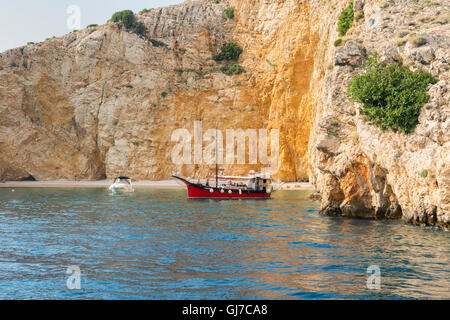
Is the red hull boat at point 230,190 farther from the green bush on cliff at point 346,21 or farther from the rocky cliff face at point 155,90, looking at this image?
the green bush on cliff at point 346,21

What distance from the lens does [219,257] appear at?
14.8m

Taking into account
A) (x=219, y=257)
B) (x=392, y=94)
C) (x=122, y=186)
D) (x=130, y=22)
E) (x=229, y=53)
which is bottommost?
(x=219, y=257)

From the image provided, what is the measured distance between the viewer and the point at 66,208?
31.0 metres

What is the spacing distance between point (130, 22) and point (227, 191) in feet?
137

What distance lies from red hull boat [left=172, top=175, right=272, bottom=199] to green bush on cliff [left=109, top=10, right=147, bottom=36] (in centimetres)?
3739

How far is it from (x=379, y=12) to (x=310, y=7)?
32.7m

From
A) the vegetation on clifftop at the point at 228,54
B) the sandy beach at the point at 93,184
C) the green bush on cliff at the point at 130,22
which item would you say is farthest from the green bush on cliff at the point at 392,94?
the green bush on cliff at the point at 130,22

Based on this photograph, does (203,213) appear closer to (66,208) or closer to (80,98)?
(66,208)

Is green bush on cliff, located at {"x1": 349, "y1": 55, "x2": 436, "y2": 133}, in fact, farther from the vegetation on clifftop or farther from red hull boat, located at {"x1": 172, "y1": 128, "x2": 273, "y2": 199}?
the vegetation on clifftop

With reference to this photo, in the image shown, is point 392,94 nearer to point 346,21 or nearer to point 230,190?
point 346,21

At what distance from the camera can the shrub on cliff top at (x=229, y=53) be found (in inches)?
2693

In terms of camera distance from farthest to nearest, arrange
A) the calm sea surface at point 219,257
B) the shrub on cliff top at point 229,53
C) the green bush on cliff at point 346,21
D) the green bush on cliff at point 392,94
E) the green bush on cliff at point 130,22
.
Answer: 1. the green bush on cliff at point 130,22
2. the shrub on cliff top at point 229,53
3. the green bush on cliff at point 346,21
4. the green bush on cliff at point 392,94
5. the calm sea surface at point 219,257

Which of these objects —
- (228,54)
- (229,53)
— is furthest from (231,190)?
(229,53)

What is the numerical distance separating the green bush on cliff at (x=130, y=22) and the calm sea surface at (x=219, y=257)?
A: 163ft
